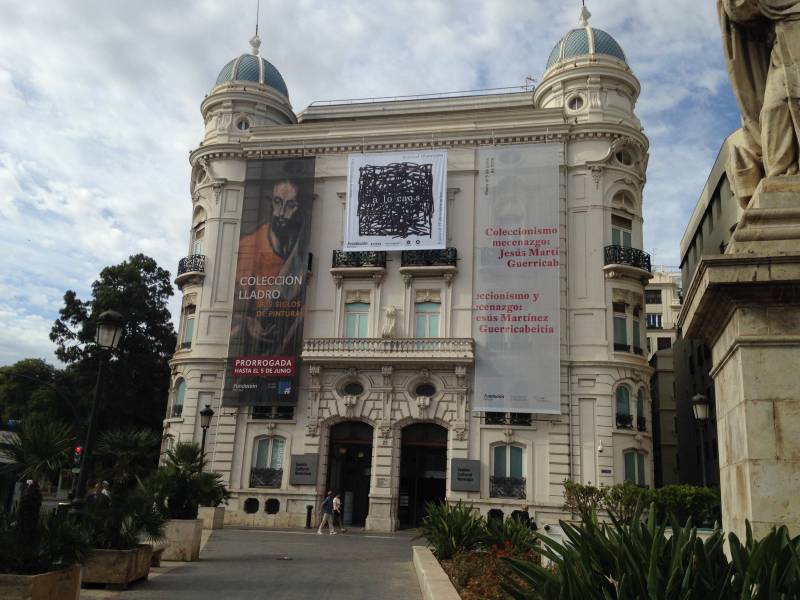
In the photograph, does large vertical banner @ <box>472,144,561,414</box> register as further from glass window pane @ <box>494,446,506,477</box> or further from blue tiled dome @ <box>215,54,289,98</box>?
blue tiled dome @ <box>215,54,289,98</box>

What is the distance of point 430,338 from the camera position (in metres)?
31.5

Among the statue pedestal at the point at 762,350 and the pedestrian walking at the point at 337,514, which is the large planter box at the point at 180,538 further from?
the statue pedestal at the point at 762,350

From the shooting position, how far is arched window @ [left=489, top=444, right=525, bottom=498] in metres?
30.1

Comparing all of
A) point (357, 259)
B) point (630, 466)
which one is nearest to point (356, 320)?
point (357, 259)

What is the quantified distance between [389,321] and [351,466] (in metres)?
6.92

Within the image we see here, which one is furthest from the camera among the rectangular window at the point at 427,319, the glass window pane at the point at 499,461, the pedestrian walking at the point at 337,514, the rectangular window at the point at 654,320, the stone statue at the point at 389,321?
the rectangular window at the point at 654,320

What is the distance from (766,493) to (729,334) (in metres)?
1.38

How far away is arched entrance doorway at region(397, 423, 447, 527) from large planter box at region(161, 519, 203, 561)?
16.5 m

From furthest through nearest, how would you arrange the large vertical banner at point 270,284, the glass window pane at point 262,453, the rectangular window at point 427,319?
the large vertical banner at point 270,284, the glass window pane at point 262,453, the rectangular window at point 427,319

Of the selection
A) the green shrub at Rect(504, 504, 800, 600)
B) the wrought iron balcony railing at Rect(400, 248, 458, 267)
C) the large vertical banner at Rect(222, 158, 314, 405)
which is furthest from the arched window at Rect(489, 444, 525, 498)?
the green shrub at Rect(504, 504, 800, 600)

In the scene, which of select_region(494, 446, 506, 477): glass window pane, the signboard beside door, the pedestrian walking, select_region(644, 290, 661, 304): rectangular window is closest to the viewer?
the pedestrian walking

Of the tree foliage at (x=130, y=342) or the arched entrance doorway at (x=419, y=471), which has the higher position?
the tree foliage at (x=130, y=342)

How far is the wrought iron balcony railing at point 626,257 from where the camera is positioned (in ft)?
103

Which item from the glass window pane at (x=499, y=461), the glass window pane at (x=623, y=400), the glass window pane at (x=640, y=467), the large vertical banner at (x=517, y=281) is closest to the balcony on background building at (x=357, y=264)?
the large vertical banner at (x=517, y=281)
